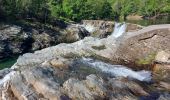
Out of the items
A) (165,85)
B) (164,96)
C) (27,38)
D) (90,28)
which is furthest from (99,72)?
(90,28)

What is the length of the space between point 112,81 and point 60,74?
464 centimetres

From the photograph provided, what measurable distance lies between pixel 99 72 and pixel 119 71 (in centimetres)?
215

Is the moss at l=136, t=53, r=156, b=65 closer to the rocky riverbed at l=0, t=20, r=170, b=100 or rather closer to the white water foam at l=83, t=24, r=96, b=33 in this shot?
the rocky riverbed at l=0, t=20, r=170, b=100

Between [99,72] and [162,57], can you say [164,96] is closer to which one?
[99,72]

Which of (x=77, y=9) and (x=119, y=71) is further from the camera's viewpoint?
(x=77, y=9)

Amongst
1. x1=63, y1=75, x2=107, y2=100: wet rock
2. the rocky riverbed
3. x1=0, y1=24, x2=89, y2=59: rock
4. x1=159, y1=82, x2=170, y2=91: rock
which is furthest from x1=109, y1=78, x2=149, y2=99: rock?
x1=0, y1=24, x2=89, y2=59: rock

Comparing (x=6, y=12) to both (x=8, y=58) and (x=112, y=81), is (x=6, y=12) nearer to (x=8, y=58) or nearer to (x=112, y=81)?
(x=8, y=58)

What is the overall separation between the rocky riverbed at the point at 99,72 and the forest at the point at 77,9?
41.9 metres

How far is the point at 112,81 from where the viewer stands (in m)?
27.3

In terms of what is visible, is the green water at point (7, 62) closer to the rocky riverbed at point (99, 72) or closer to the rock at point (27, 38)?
the rock at point (27, 38)

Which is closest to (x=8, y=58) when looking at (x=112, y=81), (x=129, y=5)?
(x=112, y=81)

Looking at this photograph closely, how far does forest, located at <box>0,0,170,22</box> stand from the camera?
8231 cm

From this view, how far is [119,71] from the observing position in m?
31.7

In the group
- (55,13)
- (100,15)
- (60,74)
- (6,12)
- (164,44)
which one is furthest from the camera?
(100,15)
